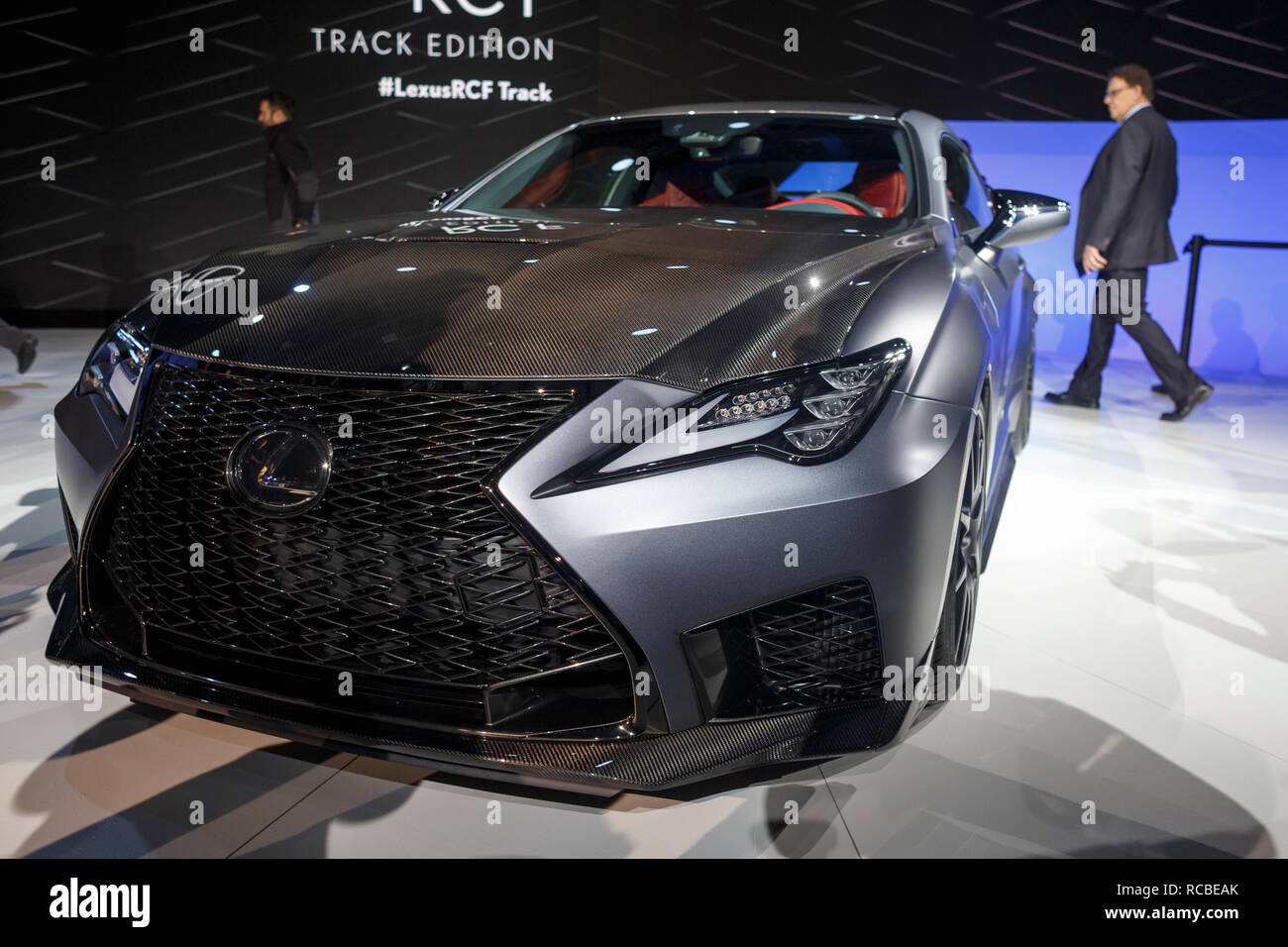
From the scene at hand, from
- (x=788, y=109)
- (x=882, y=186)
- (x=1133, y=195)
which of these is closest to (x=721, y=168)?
(x=788, y=109)

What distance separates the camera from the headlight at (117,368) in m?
1.71

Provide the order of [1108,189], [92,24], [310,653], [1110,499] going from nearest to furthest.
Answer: [310,653] < [1110,499] < [1108,189] < [92,24]

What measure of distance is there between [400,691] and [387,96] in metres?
7.66

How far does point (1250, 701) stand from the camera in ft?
7.04

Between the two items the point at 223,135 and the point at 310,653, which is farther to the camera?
the point at 223,135

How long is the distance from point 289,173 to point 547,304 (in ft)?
19.4

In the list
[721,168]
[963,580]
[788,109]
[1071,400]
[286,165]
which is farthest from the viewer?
[286,165]

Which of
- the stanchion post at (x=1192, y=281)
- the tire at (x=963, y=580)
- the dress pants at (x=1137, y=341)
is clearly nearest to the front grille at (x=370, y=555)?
the tire at (x=963, y=580)

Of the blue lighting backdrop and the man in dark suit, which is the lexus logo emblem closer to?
the man in dark suit

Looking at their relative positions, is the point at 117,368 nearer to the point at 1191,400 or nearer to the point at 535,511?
the point at 535,511

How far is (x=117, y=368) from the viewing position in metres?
1.77

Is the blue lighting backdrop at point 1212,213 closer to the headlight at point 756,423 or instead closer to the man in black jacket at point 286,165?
the man in black jacket at point 286,165

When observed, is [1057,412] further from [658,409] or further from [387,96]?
[387,96]
